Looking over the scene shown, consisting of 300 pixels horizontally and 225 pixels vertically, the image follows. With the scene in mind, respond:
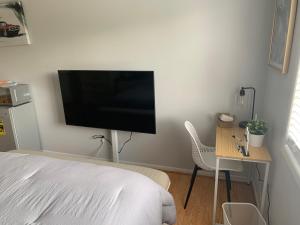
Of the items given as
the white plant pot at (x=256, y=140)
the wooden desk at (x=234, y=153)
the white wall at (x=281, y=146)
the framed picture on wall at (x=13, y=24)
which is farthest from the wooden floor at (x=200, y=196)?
the framed picture on wall at (x=13, y=24)

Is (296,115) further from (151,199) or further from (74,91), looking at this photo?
(74,91)

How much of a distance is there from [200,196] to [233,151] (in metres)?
0.82

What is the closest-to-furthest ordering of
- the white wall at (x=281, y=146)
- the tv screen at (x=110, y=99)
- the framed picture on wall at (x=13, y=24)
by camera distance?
the white wall at (x=281, y=146) < the tv screen at (x=110, y=99) < the framed picture on wall at (x=13, y=24)

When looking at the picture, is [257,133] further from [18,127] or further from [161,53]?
[18,127]

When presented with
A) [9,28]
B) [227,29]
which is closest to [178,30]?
[227,29]

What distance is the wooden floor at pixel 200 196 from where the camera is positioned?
2092 mm

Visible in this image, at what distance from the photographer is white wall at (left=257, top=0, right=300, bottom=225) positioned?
1.32 metres

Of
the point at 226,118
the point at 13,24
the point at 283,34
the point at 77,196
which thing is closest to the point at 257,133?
the point at 226,118

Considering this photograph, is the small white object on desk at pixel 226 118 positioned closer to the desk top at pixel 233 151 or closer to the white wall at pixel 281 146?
the desk top at pixel 233 151

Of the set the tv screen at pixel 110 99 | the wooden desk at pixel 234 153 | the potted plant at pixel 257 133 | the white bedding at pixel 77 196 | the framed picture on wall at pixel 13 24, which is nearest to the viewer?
the white bedding at pixel 77 196

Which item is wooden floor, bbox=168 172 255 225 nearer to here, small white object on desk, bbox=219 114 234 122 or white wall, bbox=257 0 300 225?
white wall, bbox=257 0 300 225

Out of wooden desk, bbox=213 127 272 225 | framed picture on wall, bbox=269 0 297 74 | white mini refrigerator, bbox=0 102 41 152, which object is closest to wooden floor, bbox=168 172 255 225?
wooden desk, bbox=213 127 272 225

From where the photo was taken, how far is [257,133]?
183 cm

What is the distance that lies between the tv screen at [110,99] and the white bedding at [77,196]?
44.2 inches
